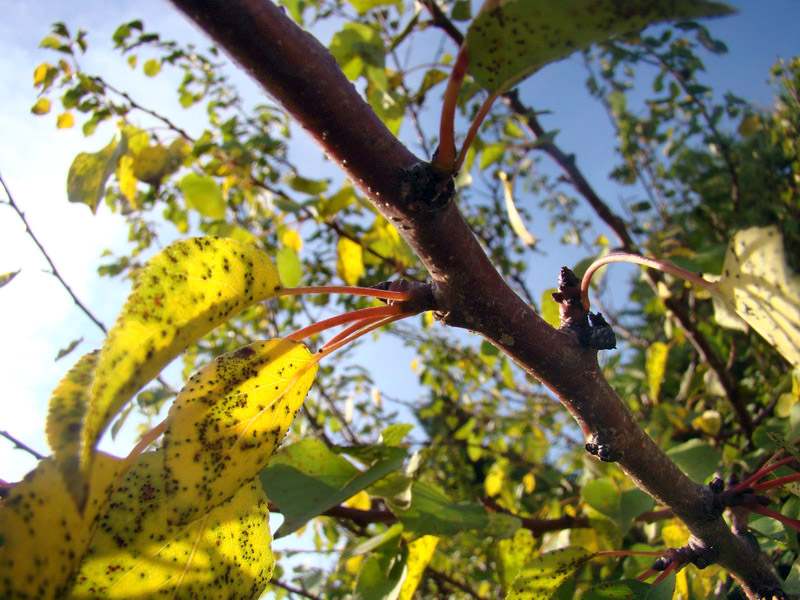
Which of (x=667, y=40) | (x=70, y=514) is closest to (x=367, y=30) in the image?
(x=70, y=514)

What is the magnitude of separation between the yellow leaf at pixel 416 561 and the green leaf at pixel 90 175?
78cm

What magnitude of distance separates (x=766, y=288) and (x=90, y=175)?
1.00m

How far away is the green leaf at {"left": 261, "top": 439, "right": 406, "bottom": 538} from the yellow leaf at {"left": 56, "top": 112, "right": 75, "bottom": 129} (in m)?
1.62

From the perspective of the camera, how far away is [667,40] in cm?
203

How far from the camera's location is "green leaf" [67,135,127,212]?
914 millimetres

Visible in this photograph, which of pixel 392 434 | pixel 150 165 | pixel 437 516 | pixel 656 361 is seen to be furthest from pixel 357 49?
pixel 656 361

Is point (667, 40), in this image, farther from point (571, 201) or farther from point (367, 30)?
point (571, 201)

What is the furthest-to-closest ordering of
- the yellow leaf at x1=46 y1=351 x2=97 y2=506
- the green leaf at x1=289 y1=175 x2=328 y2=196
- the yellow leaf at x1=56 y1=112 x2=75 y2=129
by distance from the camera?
the yellow leaf at x1=56 y1=112 x2=75 y2=129
the green leaf at x1=289 y1=175 x2=328 y2=196
the yellow leaf at x1=46 y1=351 x2=97 y2=506

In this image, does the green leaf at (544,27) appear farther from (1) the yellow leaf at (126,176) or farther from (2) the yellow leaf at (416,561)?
(1) the yellow leaf at (126,176)

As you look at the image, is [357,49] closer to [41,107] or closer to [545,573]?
[545,573]

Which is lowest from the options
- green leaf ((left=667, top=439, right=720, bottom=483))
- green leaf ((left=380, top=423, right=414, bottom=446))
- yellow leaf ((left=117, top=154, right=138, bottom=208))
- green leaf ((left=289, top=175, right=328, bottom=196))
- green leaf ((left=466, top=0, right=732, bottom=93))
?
green leaf ((left=380, top=423, right=414, bottom=446))

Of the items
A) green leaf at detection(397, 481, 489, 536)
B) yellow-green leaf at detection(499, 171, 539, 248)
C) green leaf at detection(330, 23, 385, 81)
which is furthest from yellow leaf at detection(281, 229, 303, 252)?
green leaf at detection(397, 481, 489, 536)

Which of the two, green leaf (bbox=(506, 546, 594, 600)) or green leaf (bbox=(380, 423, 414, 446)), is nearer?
green leaf (bbox=(506, 546, 594, 600))

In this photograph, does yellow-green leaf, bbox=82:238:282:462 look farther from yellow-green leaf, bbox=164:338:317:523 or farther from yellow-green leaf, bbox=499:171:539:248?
yellow-green leaf, bbox=499:171:539:248
